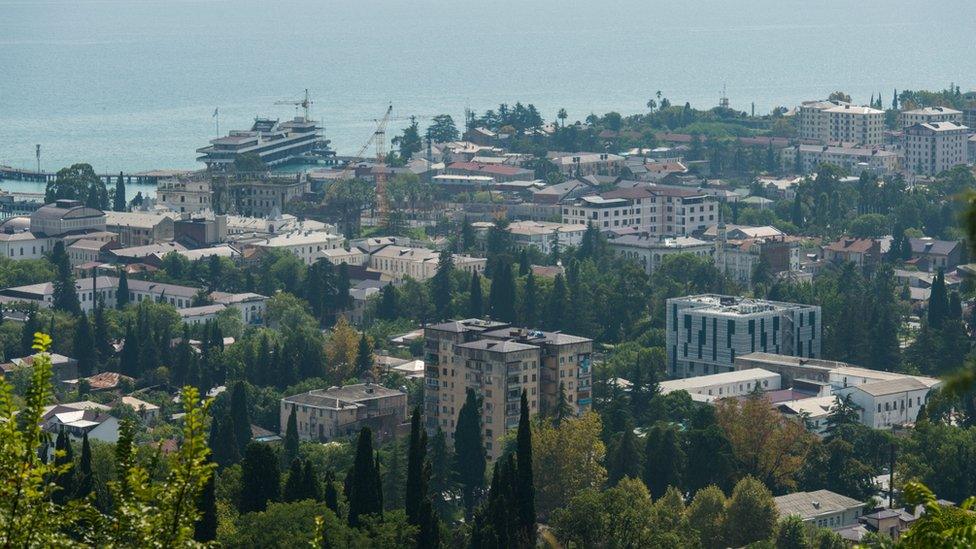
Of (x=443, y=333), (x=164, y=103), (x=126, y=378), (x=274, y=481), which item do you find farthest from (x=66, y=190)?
(x=164, y=103)

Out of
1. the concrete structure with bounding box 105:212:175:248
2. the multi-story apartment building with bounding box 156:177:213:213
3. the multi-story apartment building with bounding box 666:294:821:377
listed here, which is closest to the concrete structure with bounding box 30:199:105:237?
the concrete structure with bounding box 105:212:175:248

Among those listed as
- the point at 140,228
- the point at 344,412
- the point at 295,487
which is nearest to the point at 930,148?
the point at 140,228

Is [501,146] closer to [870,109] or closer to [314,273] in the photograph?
[870,109]

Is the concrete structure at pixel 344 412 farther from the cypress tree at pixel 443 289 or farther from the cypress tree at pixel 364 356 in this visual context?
the cypress tree at pixel 443 289

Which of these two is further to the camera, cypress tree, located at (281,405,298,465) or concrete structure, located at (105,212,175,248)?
concrete structure, located at (105,212,175,248)

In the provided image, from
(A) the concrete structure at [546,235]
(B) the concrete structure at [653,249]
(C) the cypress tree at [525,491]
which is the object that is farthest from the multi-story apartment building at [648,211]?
(C) the cypress tree at [525,491]

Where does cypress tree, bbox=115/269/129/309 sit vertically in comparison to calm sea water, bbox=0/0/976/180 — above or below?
below

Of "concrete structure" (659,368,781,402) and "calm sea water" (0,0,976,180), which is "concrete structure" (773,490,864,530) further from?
"calm sea water" (0,0,976,180)
